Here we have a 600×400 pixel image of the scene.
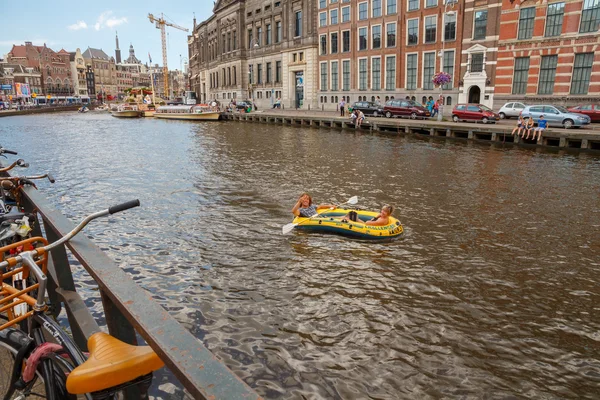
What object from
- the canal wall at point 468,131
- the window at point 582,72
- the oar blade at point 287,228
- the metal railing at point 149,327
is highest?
the window at point 582,72

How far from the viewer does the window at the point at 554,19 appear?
33.8 m

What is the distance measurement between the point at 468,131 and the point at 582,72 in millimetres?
11889

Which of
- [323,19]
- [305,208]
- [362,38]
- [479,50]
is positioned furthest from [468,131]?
[323,19]

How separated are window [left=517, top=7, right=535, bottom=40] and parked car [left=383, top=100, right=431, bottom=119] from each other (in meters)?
9.69

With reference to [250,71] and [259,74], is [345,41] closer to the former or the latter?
[259,74]

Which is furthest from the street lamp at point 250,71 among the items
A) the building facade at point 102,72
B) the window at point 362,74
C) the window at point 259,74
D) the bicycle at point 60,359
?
the building facade at point 102,72

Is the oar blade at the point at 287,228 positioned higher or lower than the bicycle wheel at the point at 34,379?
lower

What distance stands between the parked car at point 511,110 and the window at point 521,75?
305 centimetres

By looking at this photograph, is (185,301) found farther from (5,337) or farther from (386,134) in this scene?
(386,134)

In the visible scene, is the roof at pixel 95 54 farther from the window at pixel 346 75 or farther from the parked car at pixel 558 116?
the parked car at pixel 558 116

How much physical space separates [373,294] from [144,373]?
6.15 m

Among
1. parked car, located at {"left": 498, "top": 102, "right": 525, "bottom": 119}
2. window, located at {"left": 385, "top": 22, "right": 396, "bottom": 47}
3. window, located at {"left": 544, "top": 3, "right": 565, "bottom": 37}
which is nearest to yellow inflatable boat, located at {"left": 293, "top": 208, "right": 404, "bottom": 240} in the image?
parked car, located at {"left": 498, "top": 102, "right": 525, "bottom": 119}

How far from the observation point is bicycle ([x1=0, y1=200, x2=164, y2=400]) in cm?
227

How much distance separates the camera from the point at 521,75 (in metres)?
36.7
